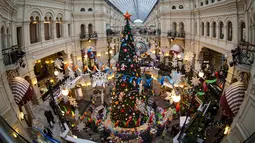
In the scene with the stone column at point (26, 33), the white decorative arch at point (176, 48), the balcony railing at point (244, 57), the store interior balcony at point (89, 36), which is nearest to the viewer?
the balcony railing at point (244, 57)

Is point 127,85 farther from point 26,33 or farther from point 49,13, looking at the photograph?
point 49,13

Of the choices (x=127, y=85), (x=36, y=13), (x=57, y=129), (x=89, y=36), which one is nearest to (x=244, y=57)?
(x=127, y=85)

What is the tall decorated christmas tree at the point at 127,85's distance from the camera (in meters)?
14.2

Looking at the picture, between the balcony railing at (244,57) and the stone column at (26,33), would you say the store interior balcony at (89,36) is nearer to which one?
the stone column at (26,33)

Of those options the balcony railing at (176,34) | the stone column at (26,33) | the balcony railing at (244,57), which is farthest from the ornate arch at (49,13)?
the balcony railing at (244,57)

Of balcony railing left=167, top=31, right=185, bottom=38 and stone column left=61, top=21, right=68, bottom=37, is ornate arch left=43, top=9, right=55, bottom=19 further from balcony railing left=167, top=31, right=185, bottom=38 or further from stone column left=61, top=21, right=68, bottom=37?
balcony railing left=167, top=31, right=185, bottom=38

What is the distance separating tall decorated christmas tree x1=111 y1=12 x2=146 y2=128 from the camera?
561 inches

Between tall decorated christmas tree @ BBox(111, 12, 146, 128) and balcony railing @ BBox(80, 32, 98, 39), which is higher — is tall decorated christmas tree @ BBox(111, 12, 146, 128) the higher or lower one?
the lower one

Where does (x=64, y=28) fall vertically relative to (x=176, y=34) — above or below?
above

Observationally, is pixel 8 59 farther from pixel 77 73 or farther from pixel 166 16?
pixel 166 16

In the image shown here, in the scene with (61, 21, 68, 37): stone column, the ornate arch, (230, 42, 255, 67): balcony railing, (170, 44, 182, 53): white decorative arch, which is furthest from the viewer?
(170, 44, 182, 53): white decorative arch

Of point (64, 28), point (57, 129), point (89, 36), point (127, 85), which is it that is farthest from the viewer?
point (89, 36)

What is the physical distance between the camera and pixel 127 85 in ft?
47.1

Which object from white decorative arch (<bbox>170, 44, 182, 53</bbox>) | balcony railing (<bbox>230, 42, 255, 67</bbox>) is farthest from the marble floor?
white decorative arch (<bbox>170, 44, 182, 53</bbox>)
